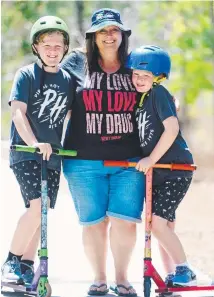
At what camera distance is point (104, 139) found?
443 centimetres

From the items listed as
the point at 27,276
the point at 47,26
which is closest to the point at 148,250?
the point at 27,276

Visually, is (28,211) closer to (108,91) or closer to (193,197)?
(108,91)

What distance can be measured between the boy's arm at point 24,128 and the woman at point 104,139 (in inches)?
12.5

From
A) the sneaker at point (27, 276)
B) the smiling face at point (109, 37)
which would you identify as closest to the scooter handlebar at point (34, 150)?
the smiling face at point (109, 37)

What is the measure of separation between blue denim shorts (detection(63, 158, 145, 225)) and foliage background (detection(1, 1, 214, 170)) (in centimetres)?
1010

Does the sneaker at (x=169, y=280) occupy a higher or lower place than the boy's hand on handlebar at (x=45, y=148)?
lower

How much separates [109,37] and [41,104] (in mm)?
523

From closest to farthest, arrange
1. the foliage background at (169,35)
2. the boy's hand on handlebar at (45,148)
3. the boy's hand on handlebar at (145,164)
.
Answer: the boy's hand on handlebar at (45,148)
the boy's hand on handlebar at (145,164)
the foliage background at (169,35)

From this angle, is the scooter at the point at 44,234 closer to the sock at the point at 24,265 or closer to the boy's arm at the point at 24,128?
the boy's arm at the point at 24,128

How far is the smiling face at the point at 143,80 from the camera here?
4371 millimetres

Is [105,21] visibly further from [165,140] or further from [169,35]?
[169,35]

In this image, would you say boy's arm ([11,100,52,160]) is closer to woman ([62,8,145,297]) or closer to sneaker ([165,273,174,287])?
woman ([62,8,145,297])

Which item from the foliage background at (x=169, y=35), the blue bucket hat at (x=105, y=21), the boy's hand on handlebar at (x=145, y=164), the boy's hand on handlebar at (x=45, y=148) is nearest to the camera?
the boy's hand on handlebar at (x=45, y=148)

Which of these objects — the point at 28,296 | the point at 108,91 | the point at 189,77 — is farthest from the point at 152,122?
the point at 189,77
